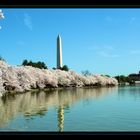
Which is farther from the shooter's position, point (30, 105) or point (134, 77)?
point (134, 77)

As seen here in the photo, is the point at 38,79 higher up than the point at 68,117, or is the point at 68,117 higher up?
the point at 38,79

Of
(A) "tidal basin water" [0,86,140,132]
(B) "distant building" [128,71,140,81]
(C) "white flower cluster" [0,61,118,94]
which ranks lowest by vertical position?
(A) "tidal basin water" [0,86,140,132]

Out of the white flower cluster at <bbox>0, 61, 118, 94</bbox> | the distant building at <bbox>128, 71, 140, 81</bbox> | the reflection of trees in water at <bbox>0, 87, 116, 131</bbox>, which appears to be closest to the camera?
the reflection of trees in water at <bbox>0, 87, 116, 131</bbox>

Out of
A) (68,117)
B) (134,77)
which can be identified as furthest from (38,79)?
(134,77)

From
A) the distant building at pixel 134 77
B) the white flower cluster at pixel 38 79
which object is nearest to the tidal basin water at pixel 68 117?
the white flower cluster at pixel 38 79

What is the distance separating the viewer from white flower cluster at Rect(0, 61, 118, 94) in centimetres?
1794

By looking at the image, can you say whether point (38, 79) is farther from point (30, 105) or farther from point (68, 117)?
point (68, 117)

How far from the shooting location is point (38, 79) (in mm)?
24469

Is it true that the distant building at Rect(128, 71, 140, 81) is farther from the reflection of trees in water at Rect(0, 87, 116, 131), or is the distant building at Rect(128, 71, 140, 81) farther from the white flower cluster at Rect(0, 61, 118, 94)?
the reflection of trees in water at Rect(0, 87, 116, 131)

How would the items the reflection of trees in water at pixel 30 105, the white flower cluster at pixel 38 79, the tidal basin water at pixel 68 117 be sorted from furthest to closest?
the white flower cluster at pixel 38 79 → the reflection of trees in water at pixel 30 105 → the tidal basin water at pixel 68 117

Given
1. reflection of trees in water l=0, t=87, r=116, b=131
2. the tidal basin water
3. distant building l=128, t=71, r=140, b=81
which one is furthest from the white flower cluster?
the tidal basin water

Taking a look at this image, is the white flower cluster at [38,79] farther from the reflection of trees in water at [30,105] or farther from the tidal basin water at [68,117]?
the tidal basin water at [68,117]

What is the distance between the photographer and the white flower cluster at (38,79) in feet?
58.9
